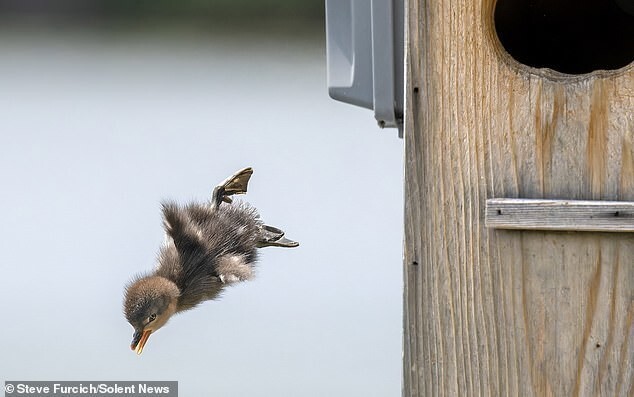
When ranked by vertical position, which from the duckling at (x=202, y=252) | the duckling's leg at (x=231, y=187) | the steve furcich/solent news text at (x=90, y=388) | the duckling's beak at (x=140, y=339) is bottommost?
the steve furcich/solent news text at (x=90, y=388)

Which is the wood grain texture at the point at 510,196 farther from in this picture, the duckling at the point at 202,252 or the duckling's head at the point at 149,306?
the duckling's head at the point at 149,306

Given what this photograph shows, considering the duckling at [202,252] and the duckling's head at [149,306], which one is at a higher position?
the duckling at [202,252]

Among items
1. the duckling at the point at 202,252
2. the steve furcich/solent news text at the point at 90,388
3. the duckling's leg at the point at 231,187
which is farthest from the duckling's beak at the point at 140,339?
the steve furcich/solent news text at the point at 90,388

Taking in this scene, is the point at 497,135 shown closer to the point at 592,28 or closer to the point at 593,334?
the point at 593,334

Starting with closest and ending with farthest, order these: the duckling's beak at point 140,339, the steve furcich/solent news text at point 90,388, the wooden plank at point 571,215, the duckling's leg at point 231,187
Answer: the wooden plank at point 571,215
the duckling's leg at point 231,187
the duckling's beak at point 140,339
the steve furcich/solent news text at point 90,388

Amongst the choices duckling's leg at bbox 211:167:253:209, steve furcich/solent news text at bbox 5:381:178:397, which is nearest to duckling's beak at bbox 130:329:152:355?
duckling's leg at bbox 211:167:253:209

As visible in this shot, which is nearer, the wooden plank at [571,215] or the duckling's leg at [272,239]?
the wooden plank at [571,215]

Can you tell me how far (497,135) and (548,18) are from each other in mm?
887

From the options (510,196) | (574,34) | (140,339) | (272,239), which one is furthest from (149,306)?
(574,34)

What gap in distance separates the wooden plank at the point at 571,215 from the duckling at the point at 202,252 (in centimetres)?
77

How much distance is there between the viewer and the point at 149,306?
2482 millimetres

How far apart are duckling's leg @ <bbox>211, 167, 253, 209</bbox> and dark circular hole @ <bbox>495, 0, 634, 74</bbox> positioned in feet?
2.24

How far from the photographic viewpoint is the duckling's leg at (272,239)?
2.49 m

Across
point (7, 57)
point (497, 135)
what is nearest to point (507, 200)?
point (497, 135)
